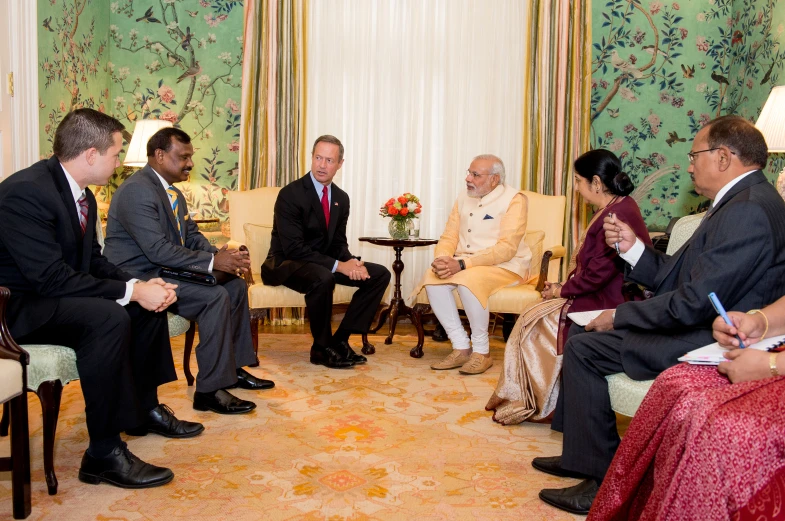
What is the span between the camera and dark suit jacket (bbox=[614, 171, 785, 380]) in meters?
2.22

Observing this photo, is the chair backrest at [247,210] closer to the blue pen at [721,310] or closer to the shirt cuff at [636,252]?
the shirt cuff at [636,252]

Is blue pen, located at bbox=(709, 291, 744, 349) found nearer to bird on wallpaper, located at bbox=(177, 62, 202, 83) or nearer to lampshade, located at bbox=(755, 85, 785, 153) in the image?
lampshade, located at bbox=(755, 85, 785, 153)

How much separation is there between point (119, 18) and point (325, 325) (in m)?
3.41

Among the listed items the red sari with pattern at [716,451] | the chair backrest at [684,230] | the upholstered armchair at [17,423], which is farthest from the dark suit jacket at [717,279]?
the upholstered armchair at [17,423]

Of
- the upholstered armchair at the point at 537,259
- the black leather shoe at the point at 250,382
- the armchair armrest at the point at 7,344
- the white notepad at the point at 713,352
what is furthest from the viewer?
the upholstered armchair at the point at 537,259

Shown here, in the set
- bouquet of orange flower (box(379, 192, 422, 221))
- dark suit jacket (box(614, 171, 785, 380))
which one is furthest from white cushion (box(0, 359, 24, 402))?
bouquet of orange flower (box(379, 192, 422, 221))

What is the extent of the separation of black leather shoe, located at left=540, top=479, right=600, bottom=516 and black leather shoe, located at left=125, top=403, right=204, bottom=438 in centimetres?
157

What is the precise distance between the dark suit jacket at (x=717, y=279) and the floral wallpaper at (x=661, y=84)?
146 inches

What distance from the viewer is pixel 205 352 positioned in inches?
140

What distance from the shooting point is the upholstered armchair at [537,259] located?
4676 mm

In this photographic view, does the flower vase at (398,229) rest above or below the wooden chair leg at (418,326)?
above

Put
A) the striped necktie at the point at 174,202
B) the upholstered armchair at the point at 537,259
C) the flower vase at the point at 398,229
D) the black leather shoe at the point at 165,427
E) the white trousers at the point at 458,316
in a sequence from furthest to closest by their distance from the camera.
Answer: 1. the flower vase at the point at 398,229
2. the upholstered armchair at the point at 537,259
3. the white trousers at the point at 458,316
4. the striped necktie at the point at 174,202
5. the black leather shoe at the point at 165,427

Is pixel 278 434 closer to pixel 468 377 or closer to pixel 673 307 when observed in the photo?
pixel 468 377

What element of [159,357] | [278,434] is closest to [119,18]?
[159,357]
